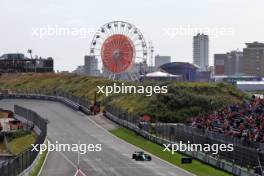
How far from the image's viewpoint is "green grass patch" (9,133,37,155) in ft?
215

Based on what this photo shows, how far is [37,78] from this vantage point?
153 m

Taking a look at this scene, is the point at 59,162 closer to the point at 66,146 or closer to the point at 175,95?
the point at 66,146

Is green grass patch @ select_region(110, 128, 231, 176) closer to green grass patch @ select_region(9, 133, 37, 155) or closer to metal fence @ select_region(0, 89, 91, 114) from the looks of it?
green grass patch @ select_region(9, 133, 37, 155)

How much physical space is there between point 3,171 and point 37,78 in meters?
120

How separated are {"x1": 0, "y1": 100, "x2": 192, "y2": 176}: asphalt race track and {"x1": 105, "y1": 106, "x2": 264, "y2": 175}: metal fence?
2897 millimetres

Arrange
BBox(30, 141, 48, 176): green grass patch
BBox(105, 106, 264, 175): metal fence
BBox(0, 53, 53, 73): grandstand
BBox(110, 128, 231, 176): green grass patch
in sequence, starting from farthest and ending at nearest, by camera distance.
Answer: BBox(0, 53, 53, 73): grandstand, BBox(110, 128, 231, 176): green grass patch, BBox(30, 141, 48, 176): green grass patch, BBox(105, 106, 264, 175): metal fence

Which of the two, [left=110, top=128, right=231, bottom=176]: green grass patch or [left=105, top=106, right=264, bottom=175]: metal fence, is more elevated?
[left=105, top=106, right=264, bottom=175]: metal fence

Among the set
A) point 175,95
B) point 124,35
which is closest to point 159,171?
point 175,95

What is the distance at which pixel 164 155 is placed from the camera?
5512cm

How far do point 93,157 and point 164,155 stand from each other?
5.95 metres

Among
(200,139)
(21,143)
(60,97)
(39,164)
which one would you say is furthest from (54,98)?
(39,164)

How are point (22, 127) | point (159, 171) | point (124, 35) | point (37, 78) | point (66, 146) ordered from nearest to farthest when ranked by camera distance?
1. point (159, 171)
2. point (66, 146)
3. point (22, 127)
4. point (124, 35)
5. point (37, 78)

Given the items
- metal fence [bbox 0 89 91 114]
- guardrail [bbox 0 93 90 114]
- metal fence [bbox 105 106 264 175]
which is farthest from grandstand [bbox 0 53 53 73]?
metal fence [bbox 105 106 264 175]

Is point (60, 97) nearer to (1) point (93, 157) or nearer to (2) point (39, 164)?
(1) point (93, 157)
